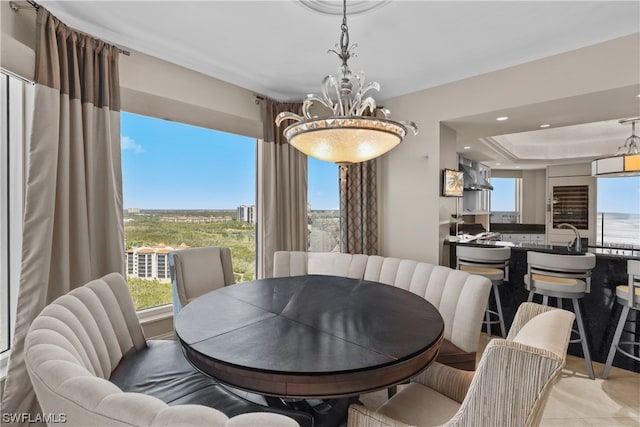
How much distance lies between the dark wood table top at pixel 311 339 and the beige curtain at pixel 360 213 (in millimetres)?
1818

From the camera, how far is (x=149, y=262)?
291 cm

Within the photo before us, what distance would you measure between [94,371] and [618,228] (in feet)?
29.4

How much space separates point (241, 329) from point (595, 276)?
3.15 meters

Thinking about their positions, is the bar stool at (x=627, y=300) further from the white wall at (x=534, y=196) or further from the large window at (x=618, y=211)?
the white wall at (x=534, y=196)

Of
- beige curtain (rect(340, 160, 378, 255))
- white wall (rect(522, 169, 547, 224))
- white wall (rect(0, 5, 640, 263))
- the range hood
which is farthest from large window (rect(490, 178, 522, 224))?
beige curtain (rect(340, 160, 378, 255))

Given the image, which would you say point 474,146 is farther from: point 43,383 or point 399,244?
point 43,383

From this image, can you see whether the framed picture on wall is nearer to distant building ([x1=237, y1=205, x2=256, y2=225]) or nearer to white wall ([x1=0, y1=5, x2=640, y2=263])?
white wall ([x1=0, y1=5, x2=640, y2=263])

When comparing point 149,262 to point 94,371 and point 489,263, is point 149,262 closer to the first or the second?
point 94,371

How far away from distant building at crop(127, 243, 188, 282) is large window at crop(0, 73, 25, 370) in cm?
80

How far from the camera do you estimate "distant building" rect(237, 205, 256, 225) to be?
3559 mm

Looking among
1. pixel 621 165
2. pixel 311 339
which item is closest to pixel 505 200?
pixel 621 165

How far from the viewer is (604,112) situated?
302cm

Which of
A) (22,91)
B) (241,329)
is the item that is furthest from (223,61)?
(241,329)

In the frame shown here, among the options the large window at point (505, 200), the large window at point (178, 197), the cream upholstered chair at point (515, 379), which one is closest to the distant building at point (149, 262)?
the large window at point (178, 197)
